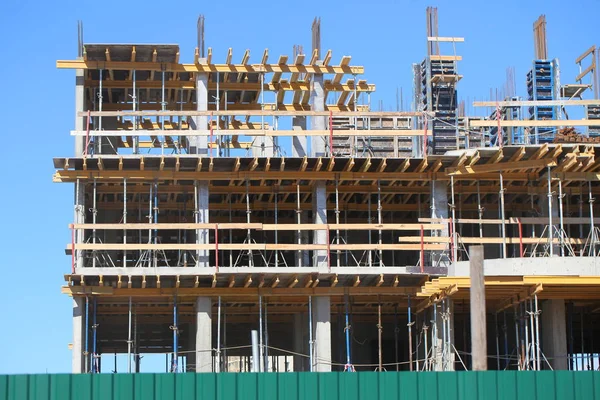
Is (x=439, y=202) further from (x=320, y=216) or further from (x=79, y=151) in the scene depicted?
(x=79, y=151)

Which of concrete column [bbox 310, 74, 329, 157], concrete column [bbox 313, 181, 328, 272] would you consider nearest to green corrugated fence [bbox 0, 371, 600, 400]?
concrete column [bbox 313, 181, 328, 272]

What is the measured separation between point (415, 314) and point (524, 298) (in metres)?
7.66

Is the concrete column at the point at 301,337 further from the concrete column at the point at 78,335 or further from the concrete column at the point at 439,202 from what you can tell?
the concrete column at the point at 78,335

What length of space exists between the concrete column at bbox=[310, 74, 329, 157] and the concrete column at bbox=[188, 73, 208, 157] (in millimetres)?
3326

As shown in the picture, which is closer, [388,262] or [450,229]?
[450,229]

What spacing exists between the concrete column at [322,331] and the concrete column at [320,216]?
3.82 feet

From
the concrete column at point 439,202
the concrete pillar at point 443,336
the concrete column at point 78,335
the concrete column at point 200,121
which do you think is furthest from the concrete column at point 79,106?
the concrete pillar at point 443,336

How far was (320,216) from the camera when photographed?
123 feet

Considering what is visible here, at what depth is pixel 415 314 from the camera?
4031cm

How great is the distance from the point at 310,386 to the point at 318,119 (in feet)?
59.9

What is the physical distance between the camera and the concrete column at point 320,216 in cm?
3684

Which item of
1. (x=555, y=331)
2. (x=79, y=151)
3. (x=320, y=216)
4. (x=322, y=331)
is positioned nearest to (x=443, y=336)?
(x=555, y=331)

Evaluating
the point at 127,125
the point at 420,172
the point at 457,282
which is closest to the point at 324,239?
the point at 420,172

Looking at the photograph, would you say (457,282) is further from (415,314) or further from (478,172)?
(415,314)
